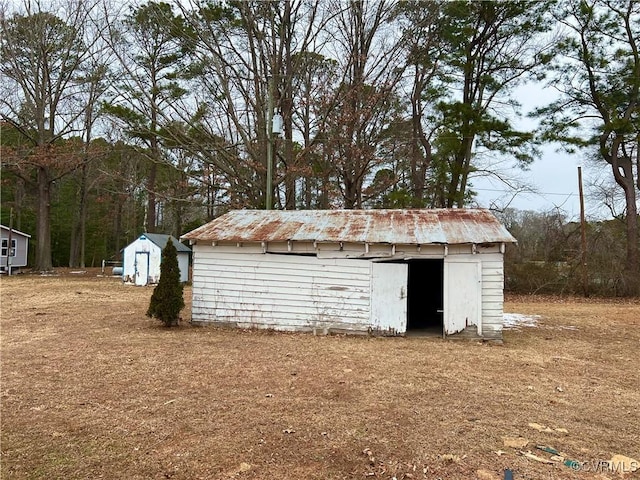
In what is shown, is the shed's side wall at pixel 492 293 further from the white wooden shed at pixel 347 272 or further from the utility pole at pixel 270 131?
the utility pole at pixel 270 131

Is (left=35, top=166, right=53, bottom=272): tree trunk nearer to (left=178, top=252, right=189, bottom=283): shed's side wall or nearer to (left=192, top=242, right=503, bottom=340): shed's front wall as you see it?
(left=178, top=252, right=189, bottom=283): shed's side wall

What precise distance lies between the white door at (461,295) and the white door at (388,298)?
0.84 m

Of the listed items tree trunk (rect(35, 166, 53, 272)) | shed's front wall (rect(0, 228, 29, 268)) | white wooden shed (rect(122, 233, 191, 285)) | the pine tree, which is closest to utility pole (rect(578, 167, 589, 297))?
the pine tree

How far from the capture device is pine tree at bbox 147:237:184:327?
908 cm

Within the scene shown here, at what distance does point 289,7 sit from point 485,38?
31.1 feet

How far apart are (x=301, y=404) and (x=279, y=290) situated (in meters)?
4.82

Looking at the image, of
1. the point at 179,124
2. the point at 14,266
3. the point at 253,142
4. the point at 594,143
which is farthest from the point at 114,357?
the point at 14,266

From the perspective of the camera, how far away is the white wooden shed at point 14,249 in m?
26.2

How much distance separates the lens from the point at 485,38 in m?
19.6

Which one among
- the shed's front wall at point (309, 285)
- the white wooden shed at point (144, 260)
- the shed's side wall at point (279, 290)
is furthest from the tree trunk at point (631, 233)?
the white wooden shed at point (144, 260)

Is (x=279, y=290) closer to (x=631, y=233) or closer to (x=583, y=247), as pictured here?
(x=583, y=247)

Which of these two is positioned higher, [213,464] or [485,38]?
[485,38]

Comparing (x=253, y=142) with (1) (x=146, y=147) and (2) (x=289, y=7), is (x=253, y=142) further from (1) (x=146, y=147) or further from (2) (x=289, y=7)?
(1) (x=146, y=147)

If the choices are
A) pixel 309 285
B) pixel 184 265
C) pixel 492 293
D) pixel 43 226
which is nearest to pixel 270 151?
pixel 309 285
